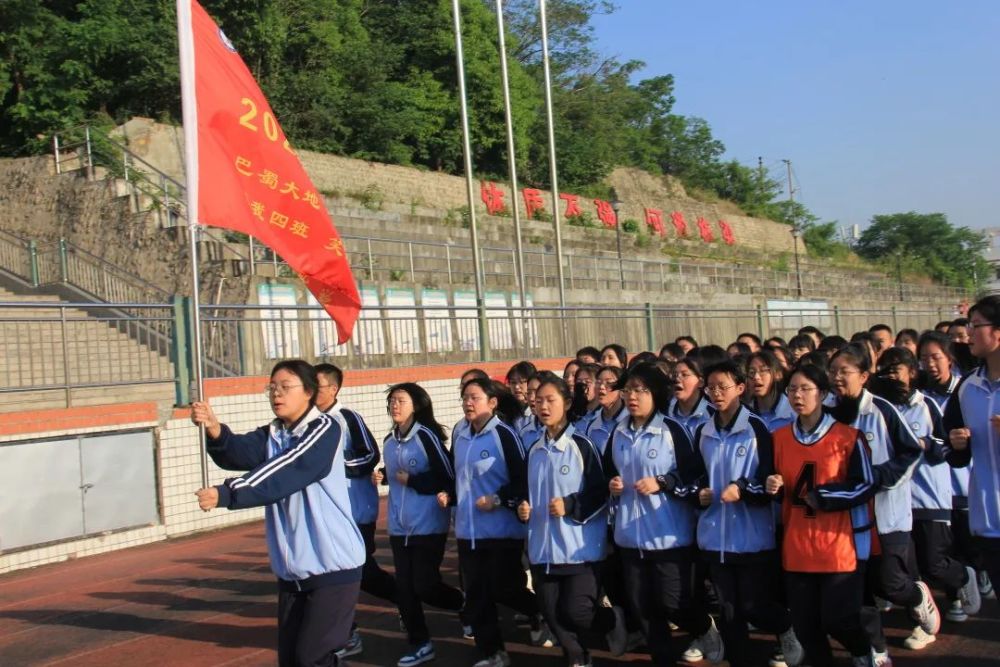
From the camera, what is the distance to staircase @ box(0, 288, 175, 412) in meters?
10.9

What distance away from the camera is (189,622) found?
809 centimetres

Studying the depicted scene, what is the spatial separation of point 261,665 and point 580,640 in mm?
2087

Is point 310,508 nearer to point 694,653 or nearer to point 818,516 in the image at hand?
point 818,516

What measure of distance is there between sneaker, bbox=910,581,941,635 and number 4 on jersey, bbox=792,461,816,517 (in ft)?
4.51

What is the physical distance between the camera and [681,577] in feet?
19.5

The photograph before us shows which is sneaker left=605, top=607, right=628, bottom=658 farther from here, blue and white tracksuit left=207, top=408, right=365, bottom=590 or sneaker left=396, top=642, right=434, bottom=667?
blue and white tracksuit left=207, top=408, right=365, bottom=590

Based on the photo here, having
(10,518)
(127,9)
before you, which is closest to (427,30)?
(127,9)

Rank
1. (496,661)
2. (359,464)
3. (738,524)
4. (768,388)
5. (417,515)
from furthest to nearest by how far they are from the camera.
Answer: (359,464)
(768,388)
(417,515)
(496,661)
(738,524)

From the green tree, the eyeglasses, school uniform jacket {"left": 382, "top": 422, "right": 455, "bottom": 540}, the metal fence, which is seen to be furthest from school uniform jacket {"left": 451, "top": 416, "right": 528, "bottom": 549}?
the green tree

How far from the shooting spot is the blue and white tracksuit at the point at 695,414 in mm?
6523

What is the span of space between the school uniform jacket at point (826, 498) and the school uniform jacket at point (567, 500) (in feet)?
3.44

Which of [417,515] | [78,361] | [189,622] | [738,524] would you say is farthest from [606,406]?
[78,361]

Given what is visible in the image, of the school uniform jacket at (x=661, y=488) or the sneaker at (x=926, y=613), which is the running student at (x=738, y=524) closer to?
the school uniform jacket at (x=661, y=488)

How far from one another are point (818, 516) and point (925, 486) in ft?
5.84
